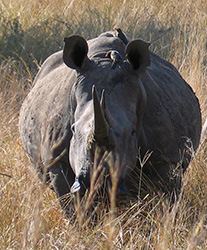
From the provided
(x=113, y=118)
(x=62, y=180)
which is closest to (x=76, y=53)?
(x=113, y=118)

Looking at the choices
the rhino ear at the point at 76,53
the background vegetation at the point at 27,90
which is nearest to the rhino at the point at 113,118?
the rhino ear at the point at 76,53

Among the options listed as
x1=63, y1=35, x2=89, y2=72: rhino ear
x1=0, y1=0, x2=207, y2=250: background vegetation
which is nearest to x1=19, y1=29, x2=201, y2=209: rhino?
x1=63, y1=35, x2=89, y2=72: rhino ear

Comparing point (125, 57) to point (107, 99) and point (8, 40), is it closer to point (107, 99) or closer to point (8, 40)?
point (107, 99)

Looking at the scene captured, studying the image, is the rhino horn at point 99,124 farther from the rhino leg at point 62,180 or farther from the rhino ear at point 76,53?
the rhino leg at point 62,180

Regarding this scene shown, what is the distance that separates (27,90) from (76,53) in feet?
11.2

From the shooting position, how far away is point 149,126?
4.34 meters

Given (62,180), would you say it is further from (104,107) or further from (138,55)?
(104,107)

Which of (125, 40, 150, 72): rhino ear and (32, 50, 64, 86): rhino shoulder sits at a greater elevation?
(125, 40, 150, 72): rhino ear

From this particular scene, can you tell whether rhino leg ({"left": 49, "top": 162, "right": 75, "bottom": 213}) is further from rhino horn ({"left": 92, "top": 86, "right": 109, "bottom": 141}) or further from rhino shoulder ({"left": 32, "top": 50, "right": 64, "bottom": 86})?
rhino shoulder ({"left": 32, "top": 50, "right": 64, "bottom": 86})

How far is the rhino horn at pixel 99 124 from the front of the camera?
3402 mm

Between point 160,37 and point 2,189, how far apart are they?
508cm

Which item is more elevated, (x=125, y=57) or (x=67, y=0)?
(x=125, y=57)

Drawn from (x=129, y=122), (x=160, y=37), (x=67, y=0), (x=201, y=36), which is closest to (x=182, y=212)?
(x=129, y=122)

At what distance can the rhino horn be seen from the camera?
3.40m
